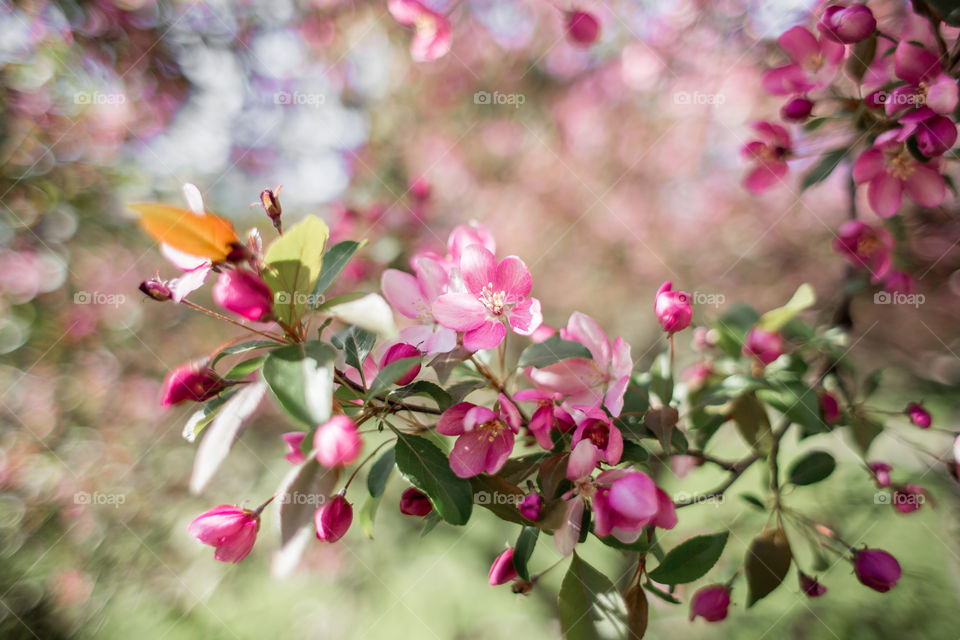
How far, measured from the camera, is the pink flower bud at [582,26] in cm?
156

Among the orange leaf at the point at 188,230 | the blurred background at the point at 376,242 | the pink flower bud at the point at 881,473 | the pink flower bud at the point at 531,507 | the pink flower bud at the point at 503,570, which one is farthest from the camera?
the blurred background at the point at 376,242

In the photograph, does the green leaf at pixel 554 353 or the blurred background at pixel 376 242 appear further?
the blurred background at pixel 376 242

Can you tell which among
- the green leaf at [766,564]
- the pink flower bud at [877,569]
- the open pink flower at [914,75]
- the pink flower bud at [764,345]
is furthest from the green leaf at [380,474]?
the open pink flower at [914,75]

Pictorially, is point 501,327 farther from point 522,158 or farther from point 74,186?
point 522,158

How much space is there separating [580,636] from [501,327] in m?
0.39

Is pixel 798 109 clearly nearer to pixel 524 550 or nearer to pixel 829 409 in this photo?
pixel 829 409

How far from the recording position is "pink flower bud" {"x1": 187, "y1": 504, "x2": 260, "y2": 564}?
22.4 inches

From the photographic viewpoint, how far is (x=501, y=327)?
2.01 feet

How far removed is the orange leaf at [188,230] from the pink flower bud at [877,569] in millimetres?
979

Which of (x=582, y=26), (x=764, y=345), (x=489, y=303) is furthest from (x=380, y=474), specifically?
(x=582, y=26)

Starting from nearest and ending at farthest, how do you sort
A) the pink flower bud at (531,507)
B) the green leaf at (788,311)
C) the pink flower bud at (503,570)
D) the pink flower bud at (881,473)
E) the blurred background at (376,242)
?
1. the pink flower bud at (531,507)
2. the pink flower bud at (503,570)
3. the green leaf at (788,311)
4. the pink flower bud at (881,473)
5. the blurred background at (376,242)

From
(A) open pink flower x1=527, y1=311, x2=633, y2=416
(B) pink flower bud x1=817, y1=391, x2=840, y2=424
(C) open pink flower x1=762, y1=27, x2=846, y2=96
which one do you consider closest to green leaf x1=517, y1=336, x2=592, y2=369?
(A) open pink flower x1=527, y1=311, x2=633, y2=416

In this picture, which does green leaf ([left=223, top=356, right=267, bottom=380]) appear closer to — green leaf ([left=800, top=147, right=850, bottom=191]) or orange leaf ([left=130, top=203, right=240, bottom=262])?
orange leaf ([left=130, top=203, right=240, bottom=262])

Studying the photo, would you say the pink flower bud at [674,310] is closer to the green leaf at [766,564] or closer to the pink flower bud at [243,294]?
the green leaf at [766,564]
